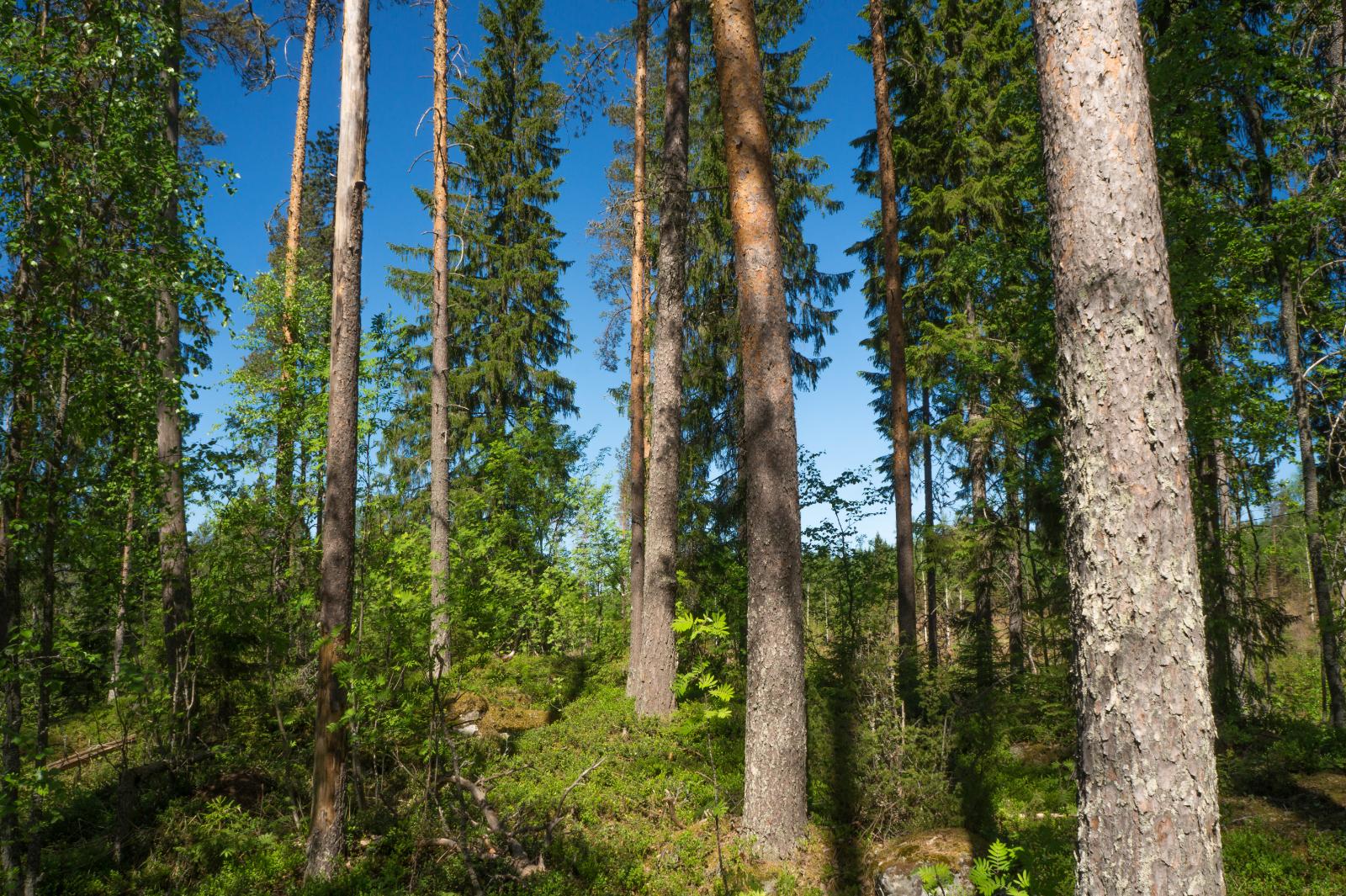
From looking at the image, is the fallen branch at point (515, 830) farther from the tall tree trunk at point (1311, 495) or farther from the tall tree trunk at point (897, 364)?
the tall tree trunk at point (1311, 495)

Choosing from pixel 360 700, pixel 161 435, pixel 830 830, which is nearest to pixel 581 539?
pixel 161 435

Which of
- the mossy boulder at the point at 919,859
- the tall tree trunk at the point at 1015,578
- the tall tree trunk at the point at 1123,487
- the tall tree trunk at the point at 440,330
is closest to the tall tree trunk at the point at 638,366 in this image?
the tall tree trunk at the point at 440,330

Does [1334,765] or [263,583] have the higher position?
[263,583]

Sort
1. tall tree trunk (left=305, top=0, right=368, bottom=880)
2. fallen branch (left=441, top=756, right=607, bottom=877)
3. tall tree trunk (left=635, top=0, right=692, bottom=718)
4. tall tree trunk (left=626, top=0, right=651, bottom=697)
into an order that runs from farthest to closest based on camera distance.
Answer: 1. tall tree trunk (left=626, top=0, right=651, bottom=697)
2. tall tree trunk (left=635, top=0, right=692, bottom=718)
3. tall tree trunk (left=305, top=0, right=368, bottom=880)
4. fallen branch (left=441, top=756, right=607, bottom=877)

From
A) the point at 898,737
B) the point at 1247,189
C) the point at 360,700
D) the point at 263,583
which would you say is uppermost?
the point at 1247,189

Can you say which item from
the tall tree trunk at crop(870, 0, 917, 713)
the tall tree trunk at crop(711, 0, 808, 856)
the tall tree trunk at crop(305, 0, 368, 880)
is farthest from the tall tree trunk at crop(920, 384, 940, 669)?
the tall tree trunk at crop(305, 0, 368, 880)

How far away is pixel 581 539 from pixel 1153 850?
1484 centimetres

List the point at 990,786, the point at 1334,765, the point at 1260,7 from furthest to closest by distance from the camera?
the point at 1260,7 < the point at 1334,765 < the point at 990,786

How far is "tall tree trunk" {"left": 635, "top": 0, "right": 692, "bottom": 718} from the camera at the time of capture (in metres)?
9.29

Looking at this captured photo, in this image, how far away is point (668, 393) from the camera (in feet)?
31.8

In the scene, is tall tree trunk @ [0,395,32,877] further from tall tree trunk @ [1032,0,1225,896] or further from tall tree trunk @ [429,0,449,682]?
tall tree trunk @ [1032,0,1225,896]

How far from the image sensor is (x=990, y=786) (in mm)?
6625

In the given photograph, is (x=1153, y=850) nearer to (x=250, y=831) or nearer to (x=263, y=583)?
(x=250, y=831)

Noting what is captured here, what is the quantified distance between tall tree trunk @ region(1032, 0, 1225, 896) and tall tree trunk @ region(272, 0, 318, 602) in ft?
27.3
